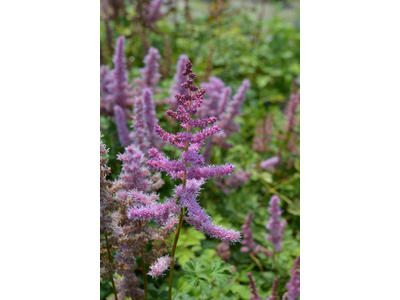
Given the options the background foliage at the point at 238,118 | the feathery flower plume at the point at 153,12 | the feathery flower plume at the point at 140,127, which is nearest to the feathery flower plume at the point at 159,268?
the background foliage at the point at 238,118

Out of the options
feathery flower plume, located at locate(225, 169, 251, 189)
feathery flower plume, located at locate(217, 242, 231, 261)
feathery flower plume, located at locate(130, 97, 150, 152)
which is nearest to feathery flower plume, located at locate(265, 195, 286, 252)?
feathery flower plume, located at locate(217, 242, 231, 261)

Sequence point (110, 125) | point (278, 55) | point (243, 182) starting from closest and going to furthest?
point (110, 125) → point (243, 182) → point (278, 55)

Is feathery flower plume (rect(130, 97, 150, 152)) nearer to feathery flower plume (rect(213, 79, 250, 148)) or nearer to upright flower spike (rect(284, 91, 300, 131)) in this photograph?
feathery flower plume (rect(213, 79, 250, 148))

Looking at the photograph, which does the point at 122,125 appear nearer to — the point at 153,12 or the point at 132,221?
the point at 132,221

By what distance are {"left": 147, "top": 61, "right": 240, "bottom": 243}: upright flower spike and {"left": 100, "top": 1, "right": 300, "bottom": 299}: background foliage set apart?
388 mm

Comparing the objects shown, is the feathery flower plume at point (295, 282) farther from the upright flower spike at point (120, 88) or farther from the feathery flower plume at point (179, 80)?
the upright flower spike at point (120, 88)

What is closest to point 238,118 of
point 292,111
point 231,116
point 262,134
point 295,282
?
point 262,134

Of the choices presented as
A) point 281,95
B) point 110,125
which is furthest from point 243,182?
point 281,95

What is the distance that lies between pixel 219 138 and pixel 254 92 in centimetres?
147

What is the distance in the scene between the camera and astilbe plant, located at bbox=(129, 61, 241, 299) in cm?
129

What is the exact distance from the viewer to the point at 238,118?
3.44 m

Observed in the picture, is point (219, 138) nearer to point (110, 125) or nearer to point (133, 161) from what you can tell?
point (110, 125)
